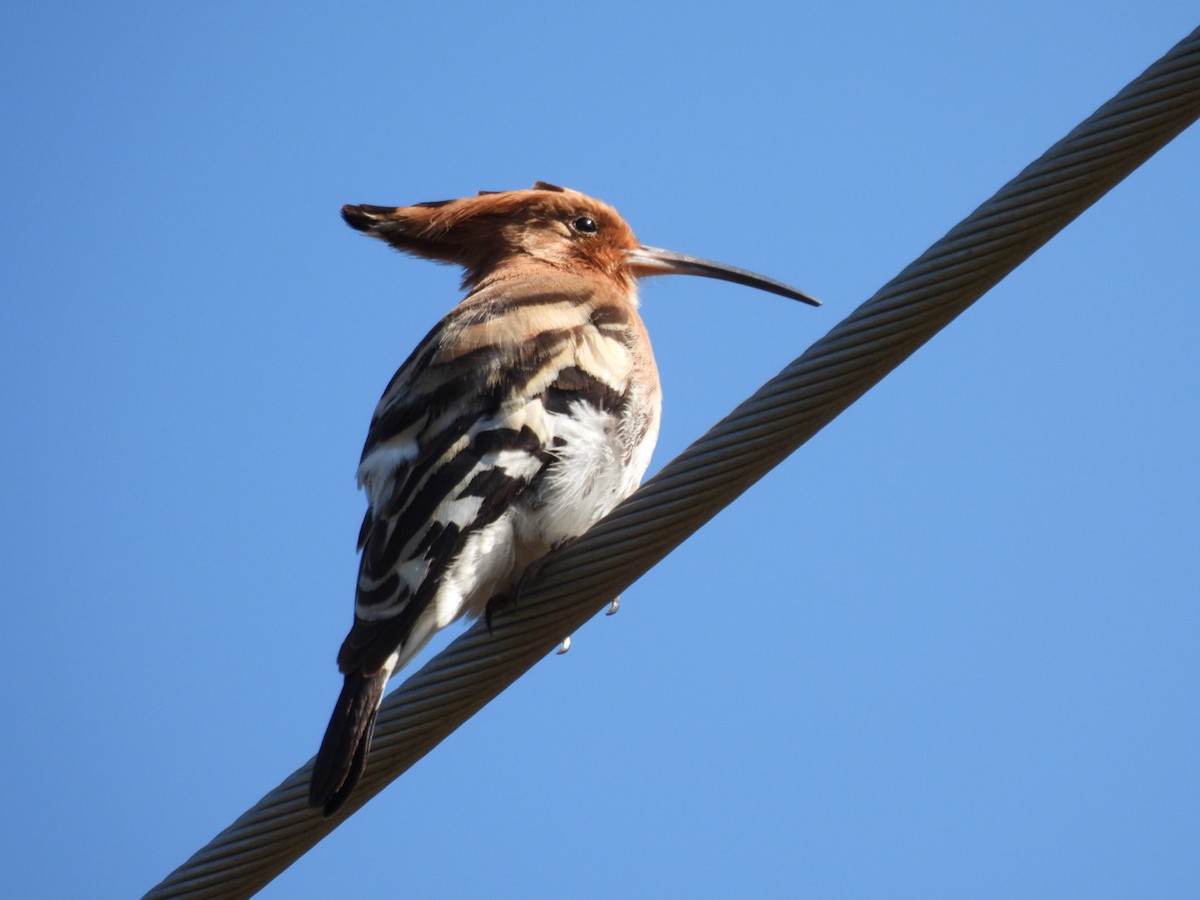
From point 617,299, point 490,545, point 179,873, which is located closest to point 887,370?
point 490,545

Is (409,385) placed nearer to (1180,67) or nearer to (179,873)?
(179,873)

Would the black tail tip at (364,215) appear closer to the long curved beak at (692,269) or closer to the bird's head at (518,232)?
the bird's head at (518,232)

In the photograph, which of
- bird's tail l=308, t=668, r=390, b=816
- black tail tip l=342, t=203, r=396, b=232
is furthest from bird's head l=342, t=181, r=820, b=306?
bird's tail l=308, t=668, r=390, b=816

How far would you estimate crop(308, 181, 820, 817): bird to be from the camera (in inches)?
116

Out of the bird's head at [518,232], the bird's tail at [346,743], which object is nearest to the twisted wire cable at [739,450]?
the bird's tail at [346,743]

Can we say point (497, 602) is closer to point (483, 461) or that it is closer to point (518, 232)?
point (483, 461)

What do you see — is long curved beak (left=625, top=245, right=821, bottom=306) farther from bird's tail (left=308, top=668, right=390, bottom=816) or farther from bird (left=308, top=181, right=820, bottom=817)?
bird's tail (left=308, top=668, right=390, bottom=816)

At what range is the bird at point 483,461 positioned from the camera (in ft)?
9.64

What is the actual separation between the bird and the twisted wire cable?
0.12m

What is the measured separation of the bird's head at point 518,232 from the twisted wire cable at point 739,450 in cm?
216

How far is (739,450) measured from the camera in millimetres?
2434

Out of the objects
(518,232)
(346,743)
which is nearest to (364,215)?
(518,232)

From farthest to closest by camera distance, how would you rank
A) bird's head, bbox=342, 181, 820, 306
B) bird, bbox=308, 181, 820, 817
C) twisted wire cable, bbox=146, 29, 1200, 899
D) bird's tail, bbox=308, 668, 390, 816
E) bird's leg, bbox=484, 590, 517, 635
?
bird's head, bbox=342, 181, 820, 306
bird's leg, bbox=484, 590, 517, 635
bird, bbox=308, 181, 820, 817
bird's tail, bbox=308, 668, 390, 816
twisted wire cable, bbox=146, 29, 1200, 899

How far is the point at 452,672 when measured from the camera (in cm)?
259
